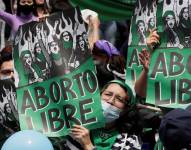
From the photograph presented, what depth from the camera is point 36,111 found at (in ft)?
18.2

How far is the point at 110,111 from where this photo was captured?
556 centimetres

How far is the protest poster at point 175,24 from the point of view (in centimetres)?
520

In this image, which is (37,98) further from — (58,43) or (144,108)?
(144,108)

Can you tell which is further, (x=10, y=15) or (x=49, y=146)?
(x=10, y=15)

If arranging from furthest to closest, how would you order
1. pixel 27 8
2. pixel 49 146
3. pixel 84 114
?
pixel 27 8, pixel 84 114, pixel 49 146

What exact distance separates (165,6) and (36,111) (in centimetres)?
120

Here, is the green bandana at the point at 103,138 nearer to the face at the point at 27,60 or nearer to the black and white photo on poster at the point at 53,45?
the black and white photo on poster at the point at 53,45

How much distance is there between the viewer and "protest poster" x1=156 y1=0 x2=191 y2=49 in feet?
17.1

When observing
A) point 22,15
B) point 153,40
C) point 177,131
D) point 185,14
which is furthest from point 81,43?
point 177,131

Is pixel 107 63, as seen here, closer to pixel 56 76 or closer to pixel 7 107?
pixel 56 76

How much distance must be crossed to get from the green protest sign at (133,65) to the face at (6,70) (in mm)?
1039

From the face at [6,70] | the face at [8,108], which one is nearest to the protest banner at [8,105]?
the face at [8,108]

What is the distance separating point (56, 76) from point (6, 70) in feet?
2.22

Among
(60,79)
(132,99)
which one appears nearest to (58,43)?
(60,79)
